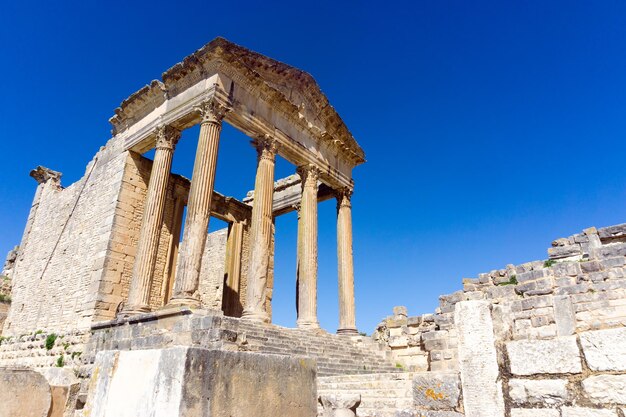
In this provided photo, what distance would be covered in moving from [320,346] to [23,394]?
8.19 meters

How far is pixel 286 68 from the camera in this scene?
51.5 feet

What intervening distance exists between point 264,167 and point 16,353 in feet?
34.9

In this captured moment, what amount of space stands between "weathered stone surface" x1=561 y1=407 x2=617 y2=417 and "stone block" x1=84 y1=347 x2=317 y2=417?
1.90 meters

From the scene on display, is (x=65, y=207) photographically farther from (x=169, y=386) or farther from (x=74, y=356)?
(x=169, y=386)

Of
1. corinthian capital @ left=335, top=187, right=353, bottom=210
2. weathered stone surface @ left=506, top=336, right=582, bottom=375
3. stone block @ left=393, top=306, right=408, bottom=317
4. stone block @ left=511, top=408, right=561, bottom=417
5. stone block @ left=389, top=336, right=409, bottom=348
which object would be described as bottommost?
stone block @ left=511, top=408, right=561, bottom=417

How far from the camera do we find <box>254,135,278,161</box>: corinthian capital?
14398 millimetres

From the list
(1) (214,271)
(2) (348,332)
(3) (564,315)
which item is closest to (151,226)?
(1) (214,271)

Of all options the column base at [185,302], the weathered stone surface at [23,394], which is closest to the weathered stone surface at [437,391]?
the weathered stone surface at [23,394]

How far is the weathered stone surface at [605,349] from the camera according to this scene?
113 inches

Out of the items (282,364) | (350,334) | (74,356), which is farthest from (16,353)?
(282,364)

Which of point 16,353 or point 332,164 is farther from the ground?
point 332,164

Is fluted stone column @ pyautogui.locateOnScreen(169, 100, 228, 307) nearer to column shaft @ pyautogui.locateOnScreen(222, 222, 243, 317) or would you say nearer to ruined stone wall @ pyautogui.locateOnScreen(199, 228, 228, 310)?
column shaft @ pyautogui.locateOnScreen(222, 222, 243, 317)

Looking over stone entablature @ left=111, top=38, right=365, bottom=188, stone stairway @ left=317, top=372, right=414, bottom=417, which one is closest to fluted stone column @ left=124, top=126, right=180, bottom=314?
stone entablature @ left=111, top=38, right=365, bottom=188

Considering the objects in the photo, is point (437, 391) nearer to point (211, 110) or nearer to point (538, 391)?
point (538, 391)
